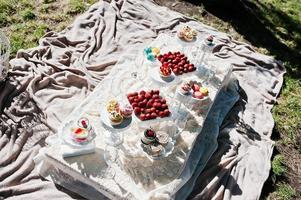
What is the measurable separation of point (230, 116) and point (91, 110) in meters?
2.23

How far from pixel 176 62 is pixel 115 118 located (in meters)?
1.57

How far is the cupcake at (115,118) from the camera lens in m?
4.62

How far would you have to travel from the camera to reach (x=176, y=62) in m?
5.75

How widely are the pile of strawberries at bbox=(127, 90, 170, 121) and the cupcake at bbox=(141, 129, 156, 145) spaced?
0.17m

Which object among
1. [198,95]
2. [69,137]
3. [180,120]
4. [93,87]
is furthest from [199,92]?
[69,137]

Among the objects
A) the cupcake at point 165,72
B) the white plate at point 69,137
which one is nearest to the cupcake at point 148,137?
the white plate at point 69,137

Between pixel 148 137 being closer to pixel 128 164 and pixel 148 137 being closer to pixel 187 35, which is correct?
pixel 128 164

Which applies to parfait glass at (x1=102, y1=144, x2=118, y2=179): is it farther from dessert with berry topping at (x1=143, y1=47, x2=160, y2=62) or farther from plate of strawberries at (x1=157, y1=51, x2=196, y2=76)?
dessert with berry topping at (x1=143, y1=47, x2=160, y2=62)

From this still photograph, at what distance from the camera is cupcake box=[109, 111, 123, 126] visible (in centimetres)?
462

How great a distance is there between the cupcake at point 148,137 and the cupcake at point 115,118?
0.36 metres

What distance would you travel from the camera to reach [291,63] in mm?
7820

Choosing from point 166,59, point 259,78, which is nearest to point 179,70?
point 166,59

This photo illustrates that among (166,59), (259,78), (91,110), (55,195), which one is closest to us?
(55,195)

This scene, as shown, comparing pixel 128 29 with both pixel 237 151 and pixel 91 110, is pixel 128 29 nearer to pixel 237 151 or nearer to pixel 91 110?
pixel 91 110
